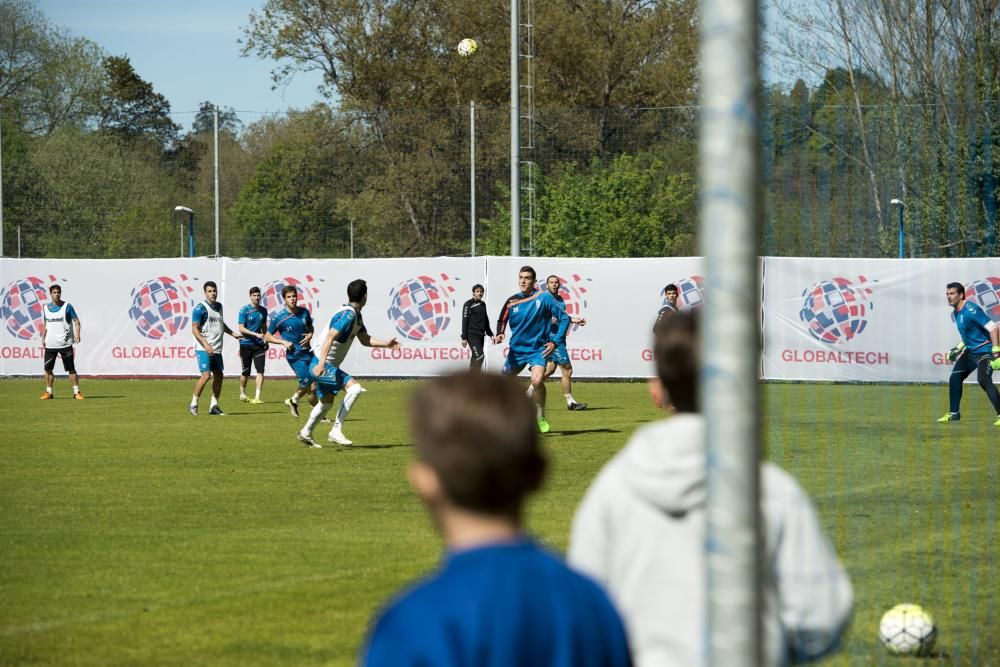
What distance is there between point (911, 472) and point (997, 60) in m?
6.08

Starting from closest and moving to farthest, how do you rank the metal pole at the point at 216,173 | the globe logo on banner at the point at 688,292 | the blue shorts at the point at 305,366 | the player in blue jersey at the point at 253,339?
the blue shorts at the point at 305,366 → the player in blue jersey at the point at 253,339 → the globe logo on banner at the point at 688,292 → the metal pole at the point at 216,173

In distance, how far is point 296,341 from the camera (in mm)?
21500

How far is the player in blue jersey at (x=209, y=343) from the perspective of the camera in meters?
22.0

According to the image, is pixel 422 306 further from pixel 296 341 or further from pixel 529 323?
pixel 529 323

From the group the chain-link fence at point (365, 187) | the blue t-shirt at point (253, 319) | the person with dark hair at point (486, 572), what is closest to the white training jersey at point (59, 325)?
the blue t-shirt at point (253, 319)

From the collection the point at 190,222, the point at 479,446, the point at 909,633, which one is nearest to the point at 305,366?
the point at 909,633

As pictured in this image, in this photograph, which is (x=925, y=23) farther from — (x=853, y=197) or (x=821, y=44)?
(x=853, y=197)

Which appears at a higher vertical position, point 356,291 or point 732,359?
point 356,291

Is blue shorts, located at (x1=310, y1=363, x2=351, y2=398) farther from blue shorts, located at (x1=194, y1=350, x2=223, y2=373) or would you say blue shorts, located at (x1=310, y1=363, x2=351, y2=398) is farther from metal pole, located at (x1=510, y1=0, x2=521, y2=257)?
metal pole, located at (x1=510, y1=0, x2=521, y2=257)

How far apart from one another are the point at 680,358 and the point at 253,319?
22.4 m

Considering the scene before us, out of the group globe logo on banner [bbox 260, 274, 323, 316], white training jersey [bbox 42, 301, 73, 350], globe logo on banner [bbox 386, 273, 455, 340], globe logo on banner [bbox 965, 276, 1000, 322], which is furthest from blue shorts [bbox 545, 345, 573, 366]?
white training jersey [bbox 42, 301, 73, 350]

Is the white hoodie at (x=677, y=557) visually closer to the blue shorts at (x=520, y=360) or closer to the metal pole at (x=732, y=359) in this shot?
the metal pole at (x=732, y=359)

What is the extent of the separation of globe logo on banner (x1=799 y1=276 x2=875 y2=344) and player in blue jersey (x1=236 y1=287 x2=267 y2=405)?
34.5ft

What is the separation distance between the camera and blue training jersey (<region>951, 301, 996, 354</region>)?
20.4 metres
